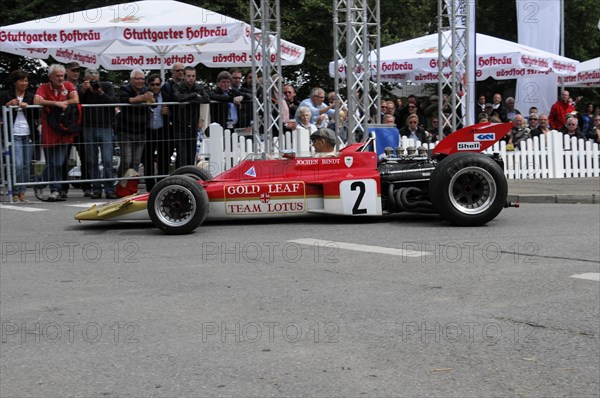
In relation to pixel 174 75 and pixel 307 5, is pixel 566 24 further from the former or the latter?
pixel 174 75

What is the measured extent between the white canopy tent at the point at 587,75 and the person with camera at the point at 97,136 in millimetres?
14199

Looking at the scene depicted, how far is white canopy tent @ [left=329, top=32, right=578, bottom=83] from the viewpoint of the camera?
1972 centimetres

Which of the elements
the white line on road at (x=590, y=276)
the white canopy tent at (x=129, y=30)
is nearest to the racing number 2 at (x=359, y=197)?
the white line on road at (x=590, y=276)

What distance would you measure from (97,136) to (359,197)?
544 centimetres

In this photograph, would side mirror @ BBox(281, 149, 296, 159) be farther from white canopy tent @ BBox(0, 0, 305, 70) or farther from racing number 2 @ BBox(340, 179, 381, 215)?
white canopy tent @ BBox(0, 0, 305, 70)

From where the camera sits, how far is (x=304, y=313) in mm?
6672

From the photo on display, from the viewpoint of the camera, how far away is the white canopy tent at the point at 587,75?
84.7ft

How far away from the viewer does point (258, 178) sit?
11.2 m

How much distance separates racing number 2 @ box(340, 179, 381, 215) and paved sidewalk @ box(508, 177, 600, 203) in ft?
14.1

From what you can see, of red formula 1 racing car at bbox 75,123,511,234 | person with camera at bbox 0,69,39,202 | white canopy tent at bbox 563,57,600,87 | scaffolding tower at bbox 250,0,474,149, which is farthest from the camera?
white canopy tent at bbox 563,57,600,87

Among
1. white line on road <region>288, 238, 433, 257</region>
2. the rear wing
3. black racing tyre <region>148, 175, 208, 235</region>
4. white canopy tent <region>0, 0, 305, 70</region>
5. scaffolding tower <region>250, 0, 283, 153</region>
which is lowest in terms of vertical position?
white line on road <region>288, 238, 433, 257</region>

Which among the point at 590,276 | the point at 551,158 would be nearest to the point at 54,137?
the point at 590,276

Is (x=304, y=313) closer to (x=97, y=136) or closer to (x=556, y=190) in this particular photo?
(x=97, y=136)

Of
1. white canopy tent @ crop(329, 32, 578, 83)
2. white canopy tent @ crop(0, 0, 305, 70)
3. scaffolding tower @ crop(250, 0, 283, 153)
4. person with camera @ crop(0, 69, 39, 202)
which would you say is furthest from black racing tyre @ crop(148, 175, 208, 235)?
white canopy tent @ crop(329, 32, 578, 83)
